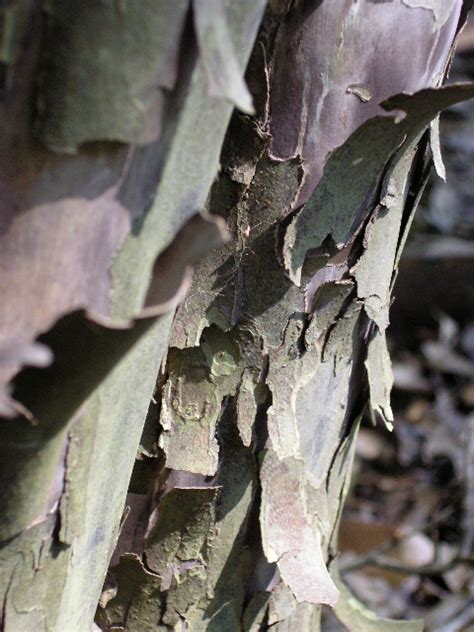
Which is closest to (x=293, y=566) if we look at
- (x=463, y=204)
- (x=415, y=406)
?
(x=415, y=406)

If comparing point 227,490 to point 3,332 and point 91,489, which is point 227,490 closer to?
point 91,489

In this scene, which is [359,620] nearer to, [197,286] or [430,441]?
[197,286]

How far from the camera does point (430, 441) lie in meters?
2.00

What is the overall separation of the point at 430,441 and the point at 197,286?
5.30 ft

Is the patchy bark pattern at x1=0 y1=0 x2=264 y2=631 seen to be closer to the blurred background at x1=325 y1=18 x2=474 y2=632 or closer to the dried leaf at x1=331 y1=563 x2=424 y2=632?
the dried leaf at x1=331 y1=563 x2=424 y2=632

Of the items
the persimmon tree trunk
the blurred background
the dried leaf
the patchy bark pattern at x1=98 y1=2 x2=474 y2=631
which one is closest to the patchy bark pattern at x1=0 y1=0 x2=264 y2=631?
the persimmon tree trunk

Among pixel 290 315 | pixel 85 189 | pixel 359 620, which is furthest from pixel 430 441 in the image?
pixel 85 189

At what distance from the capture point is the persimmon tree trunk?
0.30m

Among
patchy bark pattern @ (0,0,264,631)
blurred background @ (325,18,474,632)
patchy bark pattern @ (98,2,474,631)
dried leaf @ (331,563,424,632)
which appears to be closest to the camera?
patchy bark pattern @ (0,0,264,631)

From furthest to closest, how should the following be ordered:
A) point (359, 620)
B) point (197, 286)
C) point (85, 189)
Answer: point (359, 620) → point (197, 286) → point (85, 189)

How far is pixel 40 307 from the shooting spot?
0.32 m

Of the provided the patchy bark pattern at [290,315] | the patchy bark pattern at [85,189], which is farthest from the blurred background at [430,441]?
the patchy bark pattern at [85,189]

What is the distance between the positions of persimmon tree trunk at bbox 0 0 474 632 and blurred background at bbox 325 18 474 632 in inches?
27.1

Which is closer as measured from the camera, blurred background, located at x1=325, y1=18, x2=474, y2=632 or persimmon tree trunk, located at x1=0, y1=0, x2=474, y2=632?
persimmon tree trunk, located at x1=0, y1=0, x2=474, y2=632
